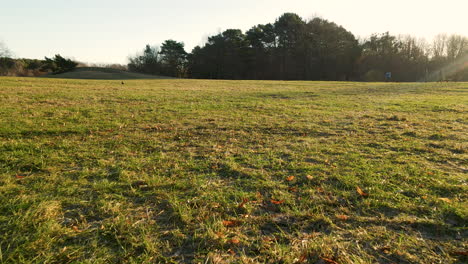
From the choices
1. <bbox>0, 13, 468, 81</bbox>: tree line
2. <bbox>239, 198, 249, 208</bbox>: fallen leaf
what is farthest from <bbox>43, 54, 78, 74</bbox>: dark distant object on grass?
<bbox>239, 198, 249, 208</bbox>: fallen leaf

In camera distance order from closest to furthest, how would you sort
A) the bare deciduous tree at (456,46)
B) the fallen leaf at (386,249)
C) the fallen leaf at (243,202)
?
the fallen leaf at (386,249) → the fallen leaf at (243,202) → the bare deciduous tree at (456,46)

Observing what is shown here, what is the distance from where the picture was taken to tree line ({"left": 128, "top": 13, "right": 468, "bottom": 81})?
157 ft

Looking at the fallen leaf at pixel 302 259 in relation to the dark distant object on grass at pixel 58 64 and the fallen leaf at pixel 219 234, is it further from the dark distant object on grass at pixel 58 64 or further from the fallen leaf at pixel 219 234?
the dark distant object on grass at pixel 58 64

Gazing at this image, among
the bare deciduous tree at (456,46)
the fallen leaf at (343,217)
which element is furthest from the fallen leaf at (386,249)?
the bare deciduous tree at (456,46)

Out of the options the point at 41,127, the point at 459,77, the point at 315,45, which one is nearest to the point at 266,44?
the point at 315,45

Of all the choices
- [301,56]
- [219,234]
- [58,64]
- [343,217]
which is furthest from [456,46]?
[58,64]

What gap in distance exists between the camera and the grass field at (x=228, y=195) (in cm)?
198

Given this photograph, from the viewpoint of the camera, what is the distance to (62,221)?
2.27 m

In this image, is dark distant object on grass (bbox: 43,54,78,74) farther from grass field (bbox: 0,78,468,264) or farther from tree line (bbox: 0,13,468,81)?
grass field (bbox: 0,78,468,264)

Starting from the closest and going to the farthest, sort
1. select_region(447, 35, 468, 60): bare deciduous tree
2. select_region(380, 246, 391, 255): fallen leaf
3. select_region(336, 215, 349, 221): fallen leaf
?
select_region(380, 246, 391, 255): fallen leaf
select_region(336, 215, 349, 221): fallen leaf
select_region(447, 35, 468, 60): bare deciduous tree

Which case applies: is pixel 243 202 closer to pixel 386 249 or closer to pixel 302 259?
pixel 302 259

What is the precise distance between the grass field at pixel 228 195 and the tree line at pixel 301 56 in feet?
Answer: 156

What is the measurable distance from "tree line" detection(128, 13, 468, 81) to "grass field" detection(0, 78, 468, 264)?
47.6 meters

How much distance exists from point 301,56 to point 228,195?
→ 2121 inches
